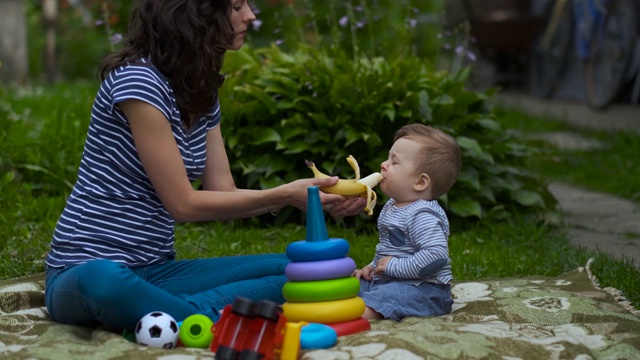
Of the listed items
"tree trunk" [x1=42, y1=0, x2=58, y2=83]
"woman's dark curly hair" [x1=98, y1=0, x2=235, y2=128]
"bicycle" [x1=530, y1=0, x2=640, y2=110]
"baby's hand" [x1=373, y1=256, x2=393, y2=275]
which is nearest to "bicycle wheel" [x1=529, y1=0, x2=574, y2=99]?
"bicycle" [x1=530, y1=0, x2=640, y2=110]

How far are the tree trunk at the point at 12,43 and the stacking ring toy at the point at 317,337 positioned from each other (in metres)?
9.44

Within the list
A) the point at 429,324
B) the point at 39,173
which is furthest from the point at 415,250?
the point at 39,173

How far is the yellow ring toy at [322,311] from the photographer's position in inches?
124

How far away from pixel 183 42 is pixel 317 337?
1049 millimetres

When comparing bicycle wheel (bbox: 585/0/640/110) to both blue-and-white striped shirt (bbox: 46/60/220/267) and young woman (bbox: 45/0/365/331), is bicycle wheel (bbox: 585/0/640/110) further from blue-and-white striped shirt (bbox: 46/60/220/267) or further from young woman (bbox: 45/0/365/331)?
blue-and-white striped shirt (bbox: 46/60/220/267)

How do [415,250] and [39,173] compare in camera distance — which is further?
[39,173]

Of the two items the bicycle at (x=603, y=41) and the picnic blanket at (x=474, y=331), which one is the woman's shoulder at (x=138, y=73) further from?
the bicycle at (x=603, y=41)

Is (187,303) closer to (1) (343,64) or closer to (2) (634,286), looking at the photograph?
(2) (634,286)

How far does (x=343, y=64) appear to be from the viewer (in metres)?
5.57

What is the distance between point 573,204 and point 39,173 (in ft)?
10.4

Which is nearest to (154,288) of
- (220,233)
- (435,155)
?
(435,155)

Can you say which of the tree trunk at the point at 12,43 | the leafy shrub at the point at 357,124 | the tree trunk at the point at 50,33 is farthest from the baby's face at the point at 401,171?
the tree trunk at the point at 50,33

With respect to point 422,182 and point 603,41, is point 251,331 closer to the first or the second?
point 422,182

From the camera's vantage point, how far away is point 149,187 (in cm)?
339
